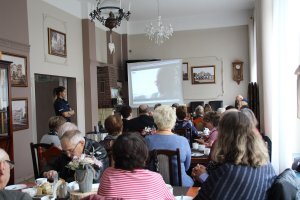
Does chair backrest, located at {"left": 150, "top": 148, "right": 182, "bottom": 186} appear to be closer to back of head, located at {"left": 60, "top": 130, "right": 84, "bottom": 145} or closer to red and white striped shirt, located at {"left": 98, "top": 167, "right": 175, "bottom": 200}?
back of head, located at {"left": 60, "top": 130, "right": 84, "bottom": 145}

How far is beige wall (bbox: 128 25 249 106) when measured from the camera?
977 cm

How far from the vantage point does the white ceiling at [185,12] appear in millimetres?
8181

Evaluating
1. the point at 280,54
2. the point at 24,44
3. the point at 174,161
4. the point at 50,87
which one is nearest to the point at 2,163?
the point at 174,161

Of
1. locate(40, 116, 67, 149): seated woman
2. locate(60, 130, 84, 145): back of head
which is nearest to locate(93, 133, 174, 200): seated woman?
locate(60, 130, 84, 145): back of head

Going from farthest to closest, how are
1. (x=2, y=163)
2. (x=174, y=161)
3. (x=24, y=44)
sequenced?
1. (x=24, y=44)
2. (x=174, y=161)
3. (x=2, y=163)

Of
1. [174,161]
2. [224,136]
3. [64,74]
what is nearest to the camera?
[224,136]

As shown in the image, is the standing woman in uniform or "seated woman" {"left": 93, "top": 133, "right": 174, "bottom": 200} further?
the standing woman in uniform

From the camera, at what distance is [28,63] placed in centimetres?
589

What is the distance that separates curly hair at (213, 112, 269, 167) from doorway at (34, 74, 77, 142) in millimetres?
5848

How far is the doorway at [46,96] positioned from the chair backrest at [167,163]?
4.80 meters

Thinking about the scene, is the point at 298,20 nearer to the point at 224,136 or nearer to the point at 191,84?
the point at 224,136

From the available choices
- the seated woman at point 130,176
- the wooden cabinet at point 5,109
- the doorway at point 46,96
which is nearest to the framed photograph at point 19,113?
the wooden cabinet at point 5,109

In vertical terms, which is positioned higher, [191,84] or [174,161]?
[191,84]

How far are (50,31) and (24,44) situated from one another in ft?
3.39
